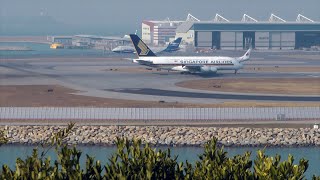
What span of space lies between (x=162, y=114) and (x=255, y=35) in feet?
448

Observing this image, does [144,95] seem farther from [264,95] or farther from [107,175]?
[107,175]

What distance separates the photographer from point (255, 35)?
190750mm

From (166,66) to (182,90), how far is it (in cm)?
2404

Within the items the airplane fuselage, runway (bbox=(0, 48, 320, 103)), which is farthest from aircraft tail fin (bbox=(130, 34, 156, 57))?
the airplane fuselage

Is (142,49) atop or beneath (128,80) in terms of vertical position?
atop

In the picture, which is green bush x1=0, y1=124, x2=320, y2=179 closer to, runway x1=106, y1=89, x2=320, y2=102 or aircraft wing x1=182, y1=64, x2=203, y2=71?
runway x1=106, y1=89, x2=320, y2=102

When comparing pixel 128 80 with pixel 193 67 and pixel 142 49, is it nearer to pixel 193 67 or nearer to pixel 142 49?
pixel 193 67

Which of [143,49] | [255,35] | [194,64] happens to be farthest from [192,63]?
[255,35]

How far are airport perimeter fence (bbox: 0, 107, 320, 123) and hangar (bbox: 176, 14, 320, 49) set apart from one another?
5159 inches

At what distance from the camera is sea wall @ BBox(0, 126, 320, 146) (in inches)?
1987

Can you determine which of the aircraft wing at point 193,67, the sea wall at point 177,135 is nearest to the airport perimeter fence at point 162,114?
the sea wall at point 177,135

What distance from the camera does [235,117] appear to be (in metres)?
55.3

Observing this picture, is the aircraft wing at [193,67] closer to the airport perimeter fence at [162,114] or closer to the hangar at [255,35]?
the airport perimeter fence at [162,114]

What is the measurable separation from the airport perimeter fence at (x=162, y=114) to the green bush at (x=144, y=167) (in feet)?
114
